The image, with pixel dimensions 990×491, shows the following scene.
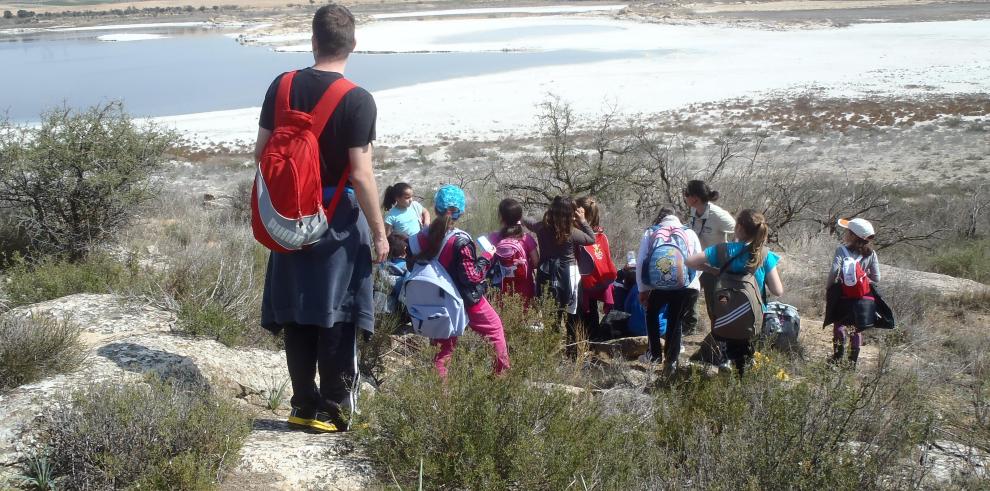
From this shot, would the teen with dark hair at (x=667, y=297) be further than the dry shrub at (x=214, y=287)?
Yes

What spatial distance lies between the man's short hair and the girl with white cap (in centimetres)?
376

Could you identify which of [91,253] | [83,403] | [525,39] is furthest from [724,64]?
[83,403]

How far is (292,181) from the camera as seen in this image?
3.09m

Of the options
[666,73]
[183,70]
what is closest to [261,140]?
[666,73]

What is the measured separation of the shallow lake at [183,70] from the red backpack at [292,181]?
→ 1093 inches

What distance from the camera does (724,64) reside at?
41625 millimetres

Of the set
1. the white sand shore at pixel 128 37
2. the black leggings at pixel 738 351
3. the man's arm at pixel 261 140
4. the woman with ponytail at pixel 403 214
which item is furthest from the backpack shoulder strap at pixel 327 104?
the white sand shore at pixel 128 37

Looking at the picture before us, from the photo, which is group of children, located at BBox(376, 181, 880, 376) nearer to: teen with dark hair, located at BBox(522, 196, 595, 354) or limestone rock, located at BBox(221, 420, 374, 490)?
teen with dark hair, located at BBox(522, 196, 595, 354)

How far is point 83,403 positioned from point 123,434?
8.3 inches

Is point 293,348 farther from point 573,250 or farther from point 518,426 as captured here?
point 573,250

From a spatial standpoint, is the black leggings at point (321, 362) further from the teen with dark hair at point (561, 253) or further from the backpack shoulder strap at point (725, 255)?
the backpack shoulder strap at point (725, 255)

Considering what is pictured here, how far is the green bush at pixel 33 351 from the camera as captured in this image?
11.1 ft

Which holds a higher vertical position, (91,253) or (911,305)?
(91,253)

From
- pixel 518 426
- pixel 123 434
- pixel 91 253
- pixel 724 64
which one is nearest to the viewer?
pixel 123 434
